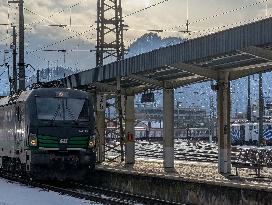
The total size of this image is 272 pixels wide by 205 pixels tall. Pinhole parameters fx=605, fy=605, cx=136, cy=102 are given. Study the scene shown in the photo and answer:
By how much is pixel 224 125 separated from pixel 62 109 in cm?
562

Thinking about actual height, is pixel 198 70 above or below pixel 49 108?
above

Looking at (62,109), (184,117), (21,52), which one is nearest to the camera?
(62,109)

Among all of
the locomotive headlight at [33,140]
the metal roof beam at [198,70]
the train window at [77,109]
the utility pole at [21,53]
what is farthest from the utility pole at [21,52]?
the metal roof beam at [198,70]

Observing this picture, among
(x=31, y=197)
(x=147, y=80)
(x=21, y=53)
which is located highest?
(x=21, y=53)

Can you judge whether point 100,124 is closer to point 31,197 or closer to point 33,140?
point 33,140

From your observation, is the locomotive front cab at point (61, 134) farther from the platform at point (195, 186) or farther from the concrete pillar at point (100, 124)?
the concrete pillar at point (100, 124)

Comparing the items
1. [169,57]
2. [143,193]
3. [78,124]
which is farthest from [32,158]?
[169,57]

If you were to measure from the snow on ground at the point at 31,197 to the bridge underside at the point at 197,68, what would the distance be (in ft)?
17.3

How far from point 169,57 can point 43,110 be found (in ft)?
15.7

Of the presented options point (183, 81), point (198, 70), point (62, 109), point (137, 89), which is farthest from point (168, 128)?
point (62, 109)

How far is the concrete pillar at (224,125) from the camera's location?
2073 cm

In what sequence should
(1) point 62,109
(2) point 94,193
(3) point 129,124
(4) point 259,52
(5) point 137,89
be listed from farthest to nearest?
(3) point 129,124, (5) point 137,89, (1) point 62,109, (2) point 94,193, (4) point 259,52

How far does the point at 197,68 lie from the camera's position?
19594 mm

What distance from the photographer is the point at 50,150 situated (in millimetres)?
19812
